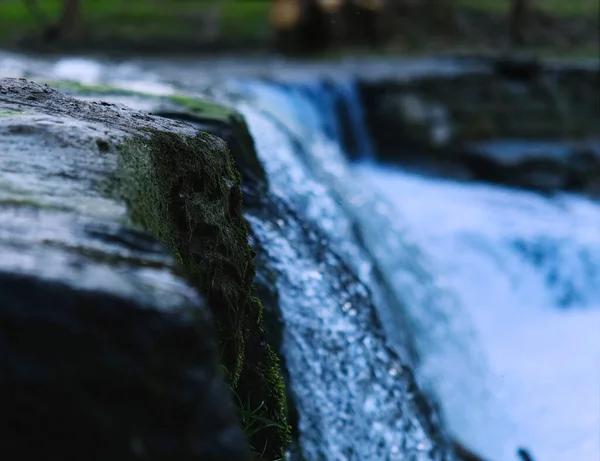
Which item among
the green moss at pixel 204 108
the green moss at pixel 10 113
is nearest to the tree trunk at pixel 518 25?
the green moss at pixel 204 108

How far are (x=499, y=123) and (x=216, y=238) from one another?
363 inches

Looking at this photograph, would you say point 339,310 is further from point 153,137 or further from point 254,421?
point 153,137

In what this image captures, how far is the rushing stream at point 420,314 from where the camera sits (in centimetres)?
296

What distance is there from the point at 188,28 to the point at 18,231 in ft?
62.4

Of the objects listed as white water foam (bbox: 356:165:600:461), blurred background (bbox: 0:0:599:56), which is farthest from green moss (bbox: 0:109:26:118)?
blurred background (bbox: 0:0:599:56)

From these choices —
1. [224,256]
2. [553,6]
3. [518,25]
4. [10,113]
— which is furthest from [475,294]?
[553,6]

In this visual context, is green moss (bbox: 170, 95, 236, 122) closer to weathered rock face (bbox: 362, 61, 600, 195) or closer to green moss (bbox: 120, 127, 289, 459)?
green moss (bbox: 120, 127, 289, 459)

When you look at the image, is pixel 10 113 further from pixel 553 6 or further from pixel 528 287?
pixel 553 6

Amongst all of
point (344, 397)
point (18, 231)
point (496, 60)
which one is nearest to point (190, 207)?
point (18, 231)

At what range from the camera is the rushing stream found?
9.70ft

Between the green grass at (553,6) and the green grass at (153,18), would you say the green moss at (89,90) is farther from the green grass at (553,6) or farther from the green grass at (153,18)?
the green grass at (553,6)

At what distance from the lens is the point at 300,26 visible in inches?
587

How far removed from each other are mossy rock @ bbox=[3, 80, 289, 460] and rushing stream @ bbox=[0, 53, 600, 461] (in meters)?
0.45

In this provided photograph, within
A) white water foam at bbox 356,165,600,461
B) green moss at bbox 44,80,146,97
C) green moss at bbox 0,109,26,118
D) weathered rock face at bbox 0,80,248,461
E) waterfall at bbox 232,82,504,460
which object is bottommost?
white water foam at bbox 356,165,600,461
